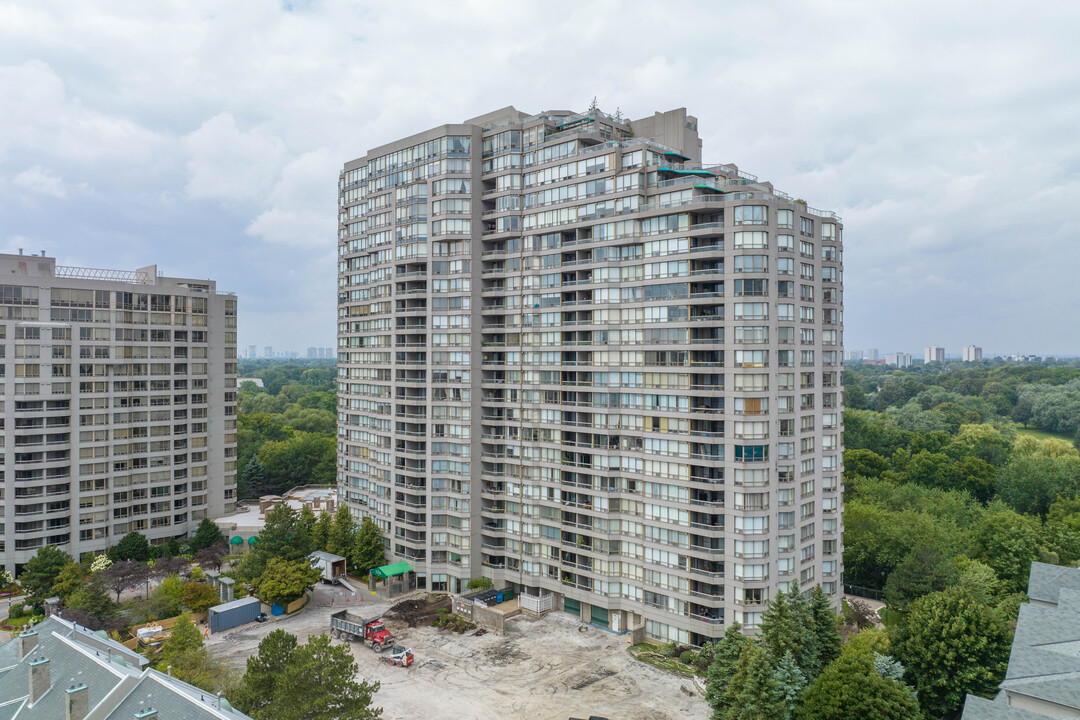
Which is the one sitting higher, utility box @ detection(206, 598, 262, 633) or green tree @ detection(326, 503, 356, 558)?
green tree @ detection(326, 503, 356, 558)

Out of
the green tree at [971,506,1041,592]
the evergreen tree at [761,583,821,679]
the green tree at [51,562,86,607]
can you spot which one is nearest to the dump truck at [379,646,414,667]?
the evergreen tree at [761,583,821,679]

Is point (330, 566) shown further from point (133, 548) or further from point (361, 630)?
point (133, 548)

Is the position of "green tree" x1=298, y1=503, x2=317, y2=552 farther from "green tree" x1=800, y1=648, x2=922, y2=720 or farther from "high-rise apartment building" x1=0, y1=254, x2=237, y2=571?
"green tree" x1=800, y1=648, x2=922, y2=720

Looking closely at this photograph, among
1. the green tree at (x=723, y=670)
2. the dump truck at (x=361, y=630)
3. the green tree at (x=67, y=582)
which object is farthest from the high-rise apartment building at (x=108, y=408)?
the green tree at (x=723, y=670)

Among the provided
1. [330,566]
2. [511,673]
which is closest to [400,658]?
[511,673]

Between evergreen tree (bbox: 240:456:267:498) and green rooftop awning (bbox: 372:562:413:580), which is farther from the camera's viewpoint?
evergreen tree (bbox: 240:456:267:498)

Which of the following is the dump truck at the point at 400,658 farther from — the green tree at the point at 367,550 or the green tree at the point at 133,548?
the green tree at the point at 133,548
